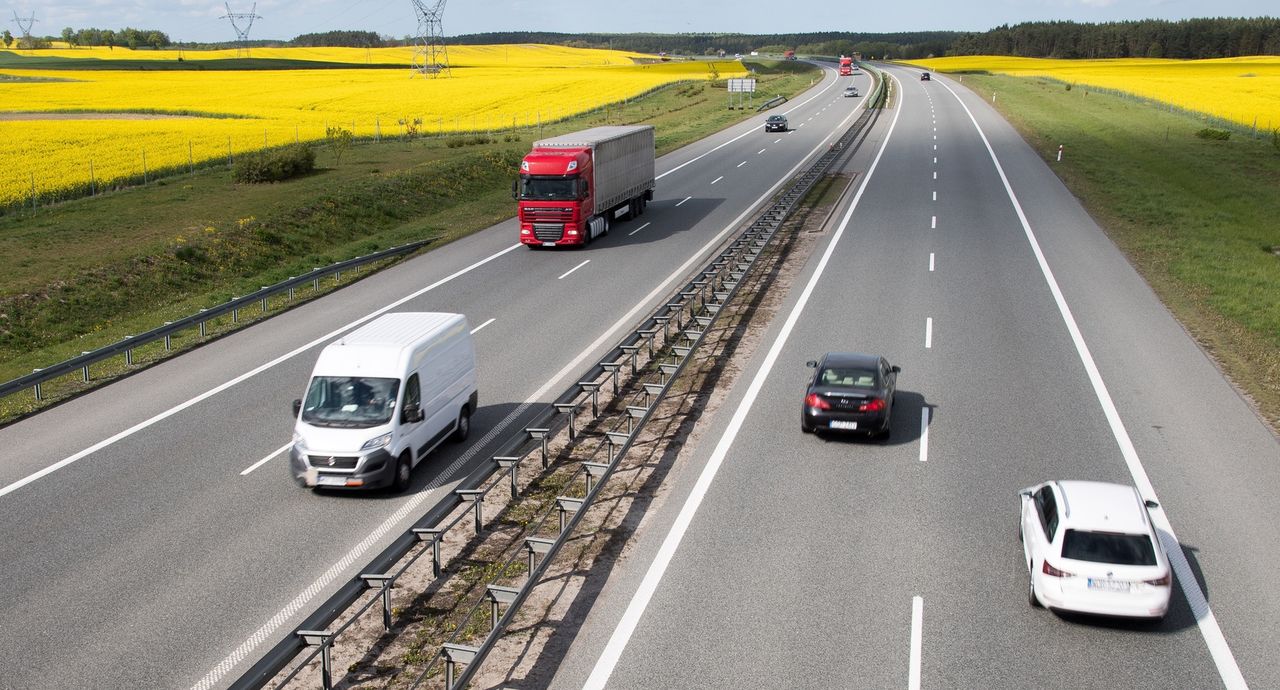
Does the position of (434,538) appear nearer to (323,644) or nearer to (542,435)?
(323,644)

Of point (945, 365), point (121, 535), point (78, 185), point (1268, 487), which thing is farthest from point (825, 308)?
point (78, 185)

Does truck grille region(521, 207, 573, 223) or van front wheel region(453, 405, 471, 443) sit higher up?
truck grille region(521, 207, 573, 223)

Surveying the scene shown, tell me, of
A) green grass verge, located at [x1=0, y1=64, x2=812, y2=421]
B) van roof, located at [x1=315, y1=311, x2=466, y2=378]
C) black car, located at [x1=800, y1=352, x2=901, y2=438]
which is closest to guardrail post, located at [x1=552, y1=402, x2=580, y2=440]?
van roof, located at [x1=315, y1=311, x2=466, y2=378]

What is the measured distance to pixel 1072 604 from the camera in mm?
11453

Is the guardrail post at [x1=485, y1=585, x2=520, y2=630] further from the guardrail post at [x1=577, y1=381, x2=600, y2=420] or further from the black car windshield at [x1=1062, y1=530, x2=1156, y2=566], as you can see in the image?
the guardrail post at [x1=577, y1=381, x2=600, y2=420]

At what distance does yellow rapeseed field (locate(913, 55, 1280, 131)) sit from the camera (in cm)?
8288

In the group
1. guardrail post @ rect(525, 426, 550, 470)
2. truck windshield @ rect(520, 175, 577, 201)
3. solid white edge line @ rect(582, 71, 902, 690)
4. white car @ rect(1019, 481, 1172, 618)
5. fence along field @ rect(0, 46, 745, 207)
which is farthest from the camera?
fence along field @ rect(0, 46, 745, 207)

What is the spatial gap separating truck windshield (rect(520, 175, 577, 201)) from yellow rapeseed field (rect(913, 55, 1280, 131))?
186ft

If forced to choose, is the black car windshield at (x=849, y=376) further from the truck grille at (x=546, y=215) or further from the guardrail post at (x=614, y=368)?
the truck grille at (x=546, y=215)

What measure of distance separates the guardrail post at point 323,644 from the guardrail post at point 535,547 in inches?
102

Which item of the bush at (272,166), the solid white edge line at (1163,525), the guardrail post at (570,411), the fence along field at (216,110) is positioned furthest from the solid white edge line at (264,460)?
the bush at (272,166)

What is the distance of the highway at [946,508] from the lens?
11055 mm

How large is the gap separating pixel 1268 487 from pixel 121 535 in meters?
17.0

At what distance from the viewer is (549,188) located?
1357 inches
